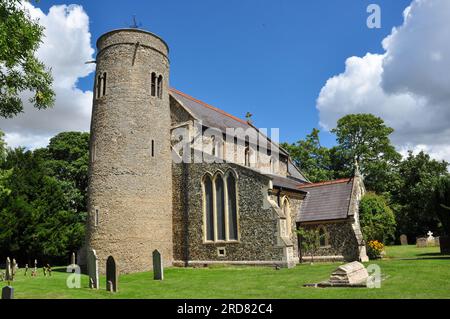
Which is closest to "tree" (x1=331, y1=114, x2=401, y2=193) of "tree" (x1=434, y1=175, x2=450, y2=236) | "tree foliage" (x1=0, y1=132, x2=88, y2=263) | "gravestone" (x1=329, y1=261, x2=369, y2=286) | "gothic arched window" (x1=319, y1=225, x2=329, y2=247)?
"tree" (x1=434, y1=175, x2=450, y2=236)

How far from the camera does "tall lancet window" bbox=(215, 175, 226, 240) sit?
21156mm

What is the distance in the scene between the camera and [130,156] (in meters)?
20.6

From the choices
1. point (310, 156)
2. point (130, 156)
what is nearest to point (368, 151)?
point (310, 156)

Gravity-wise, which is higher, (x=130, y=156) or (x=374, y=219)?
(x=130, y=156)

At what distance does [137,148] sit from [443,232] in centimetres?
2005

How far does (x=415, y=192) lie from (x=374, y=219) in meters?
25.9

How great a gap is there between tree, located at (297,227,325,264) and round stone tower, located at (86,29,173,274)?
25.6 ft

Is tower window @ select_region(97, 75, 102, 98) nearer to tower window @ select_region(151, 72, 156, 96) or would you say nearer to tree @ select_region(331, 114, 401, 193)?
tower window @ select_region(151, 72, 156, 96)

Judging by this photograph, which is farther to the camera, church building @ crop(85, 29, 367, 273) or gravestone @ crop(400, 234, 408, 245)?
gravestone @ crop(400, 234, 408, 245)

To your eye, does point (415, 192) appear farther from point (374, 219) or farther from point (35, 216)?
point (35, 216)
